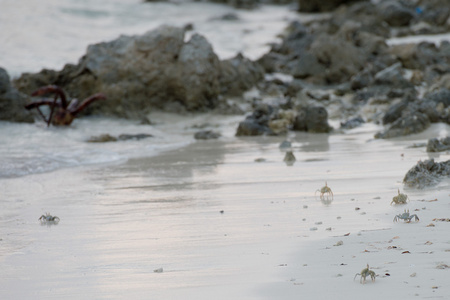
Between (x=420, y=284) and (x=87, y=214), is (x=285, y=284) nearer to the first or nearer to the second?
(x=420, y=284)

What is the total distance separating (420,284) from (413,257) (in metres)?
0.40

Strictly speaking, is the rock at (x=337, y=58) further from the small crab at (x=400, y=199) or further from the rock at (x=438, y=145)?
the small crab at (x=400, y=199)

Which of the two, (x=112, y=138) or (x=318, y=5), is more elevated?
(x=318, y=5)

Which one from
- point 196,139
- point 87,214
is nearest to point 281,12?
point 196,139

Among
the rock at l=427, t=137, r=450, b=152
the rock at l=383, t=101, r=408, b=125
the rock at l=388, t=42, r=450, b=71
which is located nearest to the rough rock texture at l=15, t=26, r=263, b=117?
the rock at l=383, t=101, r=408, b=125

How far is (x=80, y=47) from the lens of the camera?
16875mm

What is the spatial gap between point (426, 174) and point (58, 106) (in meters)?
6.66

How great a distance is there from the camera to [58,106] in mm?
10359

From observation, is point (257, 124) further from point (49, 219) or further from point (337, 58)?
point (49, 219)

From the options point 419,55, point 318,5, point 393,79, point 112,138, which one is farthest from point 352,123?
point 318,5

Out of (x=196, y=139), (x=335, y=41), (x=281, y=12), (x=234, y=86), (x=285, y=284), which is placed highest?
(x=281, y=12)

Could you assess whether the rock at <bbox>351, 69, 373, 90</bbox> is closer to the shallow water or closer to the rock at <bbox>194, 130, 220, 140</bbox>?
the shallow water

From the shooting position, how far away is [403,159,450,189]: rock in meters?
4.94

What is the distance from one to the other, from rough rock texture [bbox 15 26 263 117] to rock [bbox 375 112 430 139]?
163 inches
